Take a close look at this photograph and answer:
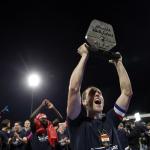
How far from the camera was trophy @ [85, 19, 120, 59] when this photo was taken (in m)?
3.62

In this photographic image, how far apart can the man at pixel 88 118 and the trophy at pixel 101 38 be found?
0.11 meters

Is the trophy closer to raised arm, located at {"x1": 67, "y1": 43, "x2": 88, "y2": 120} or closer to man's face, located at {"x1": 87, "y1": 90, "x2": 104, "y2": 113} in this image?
raised arm, located at {"x1": 67, "y1": 43, "x2": 88, "y2": 120}

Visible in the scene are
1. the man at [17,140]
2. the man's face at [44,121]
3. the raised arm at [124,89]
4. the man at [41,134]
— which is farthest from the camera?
the man at [17,140]

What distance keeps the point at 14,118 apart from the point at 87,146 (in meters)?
19.3

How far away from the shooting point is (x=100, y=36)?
12.2ft

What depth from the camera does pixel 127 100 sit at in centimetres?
374

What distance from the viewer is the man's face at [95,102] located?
362cm

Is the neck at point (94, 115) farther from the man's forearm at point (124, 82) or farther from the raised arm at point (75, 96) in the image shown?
the man's forearm at point (124, 82)

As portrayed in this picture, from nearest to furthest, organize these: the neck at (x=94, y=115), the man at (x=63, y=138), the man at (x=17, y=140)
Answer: the neck at (x=94, y=115)
the man at (x=17, y=140)
the man at (x=63, y=138)

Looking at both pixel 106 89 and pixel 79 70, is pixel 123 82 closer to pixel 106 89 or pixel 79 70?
pixel 79 70

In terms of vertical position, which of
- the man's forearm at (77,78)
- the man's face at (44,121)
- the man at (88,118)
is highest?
the man's face at (44,121)

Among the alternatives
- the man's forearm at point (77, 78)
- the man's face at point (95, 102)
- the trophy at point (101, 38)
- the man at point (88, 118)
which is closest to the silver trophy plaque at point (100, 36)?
the trophy at point (101, 38)

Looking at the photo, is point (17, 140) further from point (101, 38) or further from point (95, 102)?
point (101, 38)

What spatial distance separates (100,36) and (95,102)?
704mm
